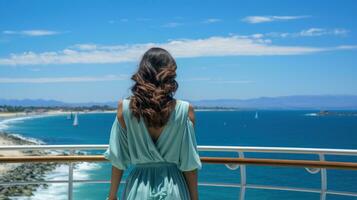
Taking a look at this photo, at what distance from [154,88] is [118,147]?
1.00ft

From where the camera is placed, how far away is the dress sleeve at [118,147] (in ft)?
6.84

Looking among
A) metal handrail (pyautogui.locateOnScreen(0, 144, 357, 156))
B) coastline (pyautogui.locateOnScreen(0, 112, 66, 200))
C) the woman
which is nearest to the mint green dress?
the woman

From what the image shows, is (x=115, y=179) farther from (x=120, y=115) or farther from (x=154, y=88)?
(x=154, y=88)

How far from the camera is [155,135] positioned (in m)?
2.02

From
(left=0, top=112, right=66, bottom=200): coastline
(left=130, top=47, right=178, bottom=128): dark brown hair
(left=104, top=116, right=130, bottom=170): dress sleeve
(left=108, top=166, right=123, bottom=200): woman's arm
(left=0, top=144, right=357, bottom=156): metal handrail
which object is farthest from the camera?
(left=0, top=112, right=66, bottom=200): coastline

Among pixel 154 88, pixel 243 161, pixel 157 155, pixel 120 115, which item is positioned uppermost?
pixel 154 88

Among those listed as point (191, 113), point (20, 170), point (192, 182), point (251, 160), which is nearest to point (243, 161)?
point (251, 160)

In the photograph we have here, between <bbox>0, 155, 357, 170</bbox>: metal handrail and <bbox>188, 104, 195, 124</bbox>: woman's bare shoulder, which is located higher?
Result: <bbox>188, 104, 195, 124</bbox>: woman's bare shoulder

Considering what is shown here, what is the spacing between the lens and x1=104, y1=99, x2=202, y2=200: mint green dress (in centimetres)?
201

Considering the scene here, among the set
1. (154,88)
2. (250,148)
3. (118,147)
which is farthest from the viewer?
(250,148)

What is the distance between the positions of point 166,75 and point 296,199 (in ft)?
109

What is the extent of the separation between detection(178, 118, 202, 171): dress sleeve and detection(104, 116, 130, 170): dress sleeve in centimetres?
23

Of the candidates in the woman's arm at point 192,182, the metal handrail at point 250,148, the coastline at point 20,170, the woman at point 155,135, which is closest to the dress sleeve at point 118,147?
the woman at point 155,135

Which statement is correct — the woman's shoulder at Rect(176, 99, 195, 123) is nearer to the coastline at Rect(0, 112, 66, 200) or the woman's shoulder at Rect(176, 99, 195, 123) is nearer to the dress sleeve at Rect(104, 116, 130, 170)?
the dress sleeve at Rect(104, 116, 130, 170)
